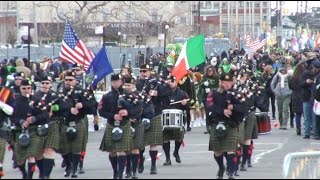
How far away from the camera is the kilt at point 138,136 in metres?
14.3

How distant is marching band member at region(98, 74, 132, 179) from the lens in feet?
45.2

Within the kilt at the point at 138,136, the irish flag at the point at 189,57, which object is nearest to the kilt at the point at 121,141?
the kilt at the point at 138,136

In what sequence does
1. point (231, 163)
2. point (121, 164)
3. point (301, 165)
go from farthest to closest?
point (121, 164), point (231, 163), point (301, 165)

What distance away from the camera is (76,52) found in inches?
839

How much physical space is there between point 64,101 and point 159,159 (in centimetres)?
380

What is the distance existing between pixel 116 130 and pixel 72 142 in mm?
1100

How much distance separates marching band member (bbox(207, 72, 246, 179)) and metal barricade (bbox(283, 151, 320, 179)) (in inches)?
54.5

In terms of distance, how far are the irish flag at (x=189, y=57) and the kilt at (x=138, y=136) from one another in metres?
4.68

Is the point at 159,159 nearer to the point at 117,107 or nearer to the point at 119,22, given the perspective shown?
the point at 117,107

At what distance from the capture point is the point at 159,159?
57.9 ft

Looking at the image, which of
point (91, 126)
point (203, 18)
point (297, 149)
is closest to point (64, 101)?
point (297, 149)

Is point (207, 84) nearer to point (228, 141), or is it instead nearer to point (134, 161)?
point (134, 161)

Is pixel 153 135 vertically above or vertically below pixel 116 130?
below

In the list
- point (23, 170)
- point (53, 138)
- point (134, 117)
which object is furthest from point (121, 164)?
point (23, 170)
